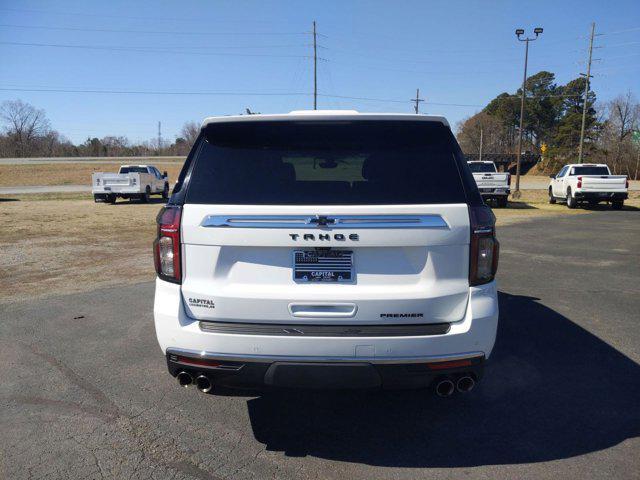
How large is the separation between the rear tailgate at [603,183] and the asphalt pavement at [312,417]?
18.7 m

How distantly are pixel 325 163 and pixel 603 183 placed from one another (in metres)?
22.7

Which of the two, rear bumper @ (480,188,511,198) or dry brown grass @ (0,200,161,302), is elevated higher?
rear bumper @ (480,188,511,198)

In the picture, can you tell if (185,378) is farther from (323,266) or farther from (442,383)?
(442,383)

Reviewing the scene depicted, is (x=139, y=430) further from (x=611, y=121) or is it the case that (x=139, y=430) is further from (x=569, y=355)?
(x=611, y=121)

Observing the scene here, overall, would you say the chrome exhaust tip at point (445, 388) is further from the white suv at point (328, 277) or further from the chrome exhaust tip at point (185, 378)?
the chrome exhaust tip at point (185, 378)

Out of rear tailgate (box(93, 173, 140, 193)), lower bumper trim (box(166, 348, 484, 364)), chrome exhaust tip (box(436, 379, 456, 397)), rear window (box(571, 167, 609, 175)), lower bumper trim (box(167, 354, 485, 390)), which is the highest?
rear window (box(571, 167, 609, 175))

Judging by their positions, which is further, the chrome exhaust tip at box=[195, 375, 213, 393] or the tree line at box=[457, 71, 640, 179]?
the tree line at box=[457, 71, 640, 179]

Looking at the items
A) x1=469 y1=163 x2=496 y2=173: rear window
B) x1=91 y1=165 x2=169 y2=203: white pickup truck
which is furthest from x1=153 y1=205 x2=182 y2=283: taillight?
x1=469 y1=163 x2=496 y2=173: rear window

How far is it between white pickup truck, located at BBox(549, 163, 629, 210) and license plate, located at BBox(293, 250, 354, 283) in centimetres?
2259

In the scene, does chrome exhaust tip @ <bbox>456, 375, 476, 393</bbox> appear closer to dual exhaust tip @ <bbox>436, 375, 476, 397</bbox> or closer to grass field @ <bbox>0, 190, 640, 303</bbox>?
dual exhaust tip @ <bbox>436, 375, 476, 397</bbox>

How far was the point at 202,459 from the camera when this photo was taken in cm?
312

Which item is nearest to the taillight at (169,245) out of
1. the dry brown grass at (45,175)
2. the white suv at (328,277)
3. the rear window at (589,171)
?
the white suv at (328,277)

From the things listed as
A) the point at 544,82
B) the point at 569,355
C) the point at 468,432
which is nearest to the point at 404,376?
the point at 468,432

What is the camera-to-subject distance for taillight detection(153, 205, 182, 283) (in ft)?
10.0
